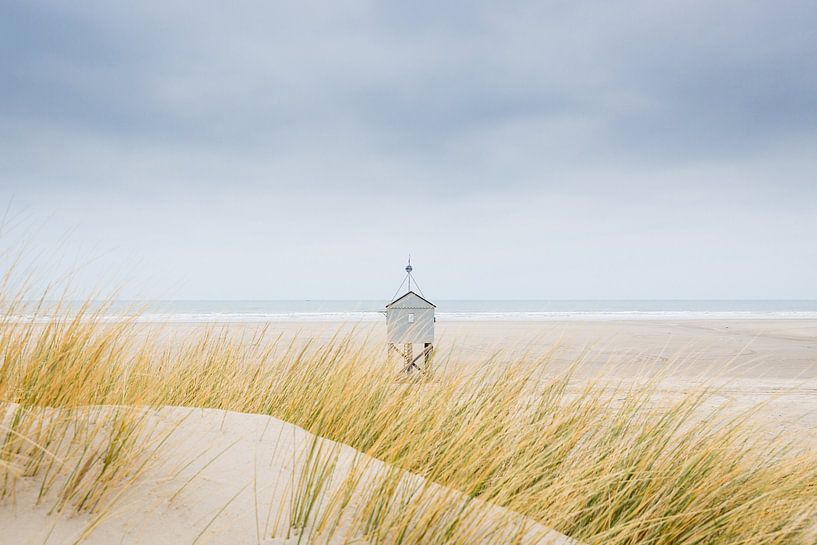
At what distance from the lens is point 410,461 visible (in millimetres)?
1859

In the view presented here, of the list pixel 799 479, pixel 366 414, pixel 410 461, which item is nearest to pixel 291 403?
pixel 366 414

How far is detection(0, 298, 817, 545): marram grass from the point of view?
1611 millimetres

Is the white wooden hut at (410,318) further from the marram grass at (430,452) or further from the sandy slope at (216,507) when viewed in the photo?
the sandy slope at (216,507)

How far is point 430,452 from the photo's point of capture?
251 centimetres

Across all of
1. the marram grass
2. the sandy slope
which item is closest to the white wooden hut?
the marram grass

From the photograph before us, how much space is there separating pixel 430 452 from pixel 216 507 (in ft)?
3.86

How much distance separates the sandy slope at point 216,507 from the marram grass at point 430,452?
4 cm

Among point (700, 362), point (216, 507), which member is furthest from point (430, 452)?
point (700, 362)

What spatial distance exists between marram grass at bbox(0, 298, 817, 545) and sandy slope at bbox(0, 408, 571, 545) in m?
0.04

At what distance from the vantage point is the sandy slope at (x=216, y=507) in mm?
1429

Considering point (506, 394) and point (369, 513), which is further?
point (506, 394)

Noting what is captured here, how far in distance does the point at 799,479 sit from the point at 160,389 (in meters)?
3.51

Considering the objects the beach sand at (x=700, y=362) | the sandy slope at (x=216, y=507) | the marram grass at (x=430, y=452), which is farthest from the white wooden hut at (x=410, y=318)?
the sandy slope at (x=216, y=507)

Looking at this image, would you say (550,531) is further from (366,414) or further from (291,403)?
(291,403)
